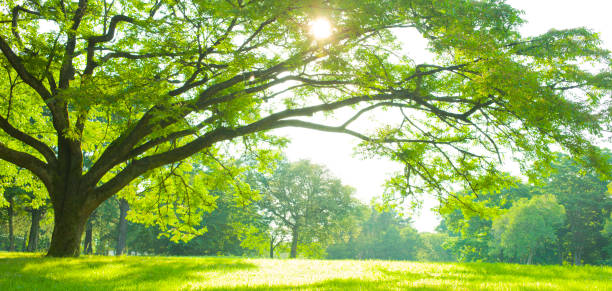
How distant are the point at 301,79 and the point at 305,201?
96.1 feet

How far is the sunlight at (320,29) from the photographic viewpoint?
8.49 metres

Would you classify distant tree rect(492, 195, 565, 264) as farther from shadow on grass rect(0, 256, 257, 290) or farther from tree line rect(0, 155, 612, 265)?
shadow on grass rect(0, 256, 257, 290)

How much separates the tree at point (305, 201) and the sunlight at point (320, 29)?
31.3 meters

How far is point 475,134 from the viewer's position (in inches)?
491

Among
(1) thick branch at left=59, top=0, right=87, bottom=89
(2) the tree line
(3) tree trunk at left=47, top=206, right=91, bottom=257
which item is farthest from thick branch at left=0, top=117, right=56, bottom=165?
(2) the tree line

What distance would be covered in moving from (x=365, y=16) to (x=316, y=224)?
108ft

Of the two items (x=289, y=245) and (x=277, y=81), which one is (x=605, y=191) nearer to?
(x=289, y=245)

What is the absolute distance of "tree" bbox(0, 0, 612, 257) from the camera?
8.47 meters

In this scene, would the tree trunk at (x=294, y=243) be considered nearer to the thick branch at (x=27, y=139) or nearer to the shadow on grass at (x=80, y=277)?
the thick branch at (x=27, y=139)

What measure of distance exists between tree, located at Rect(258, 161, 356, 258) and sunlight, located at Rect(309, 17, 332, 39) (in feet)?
103

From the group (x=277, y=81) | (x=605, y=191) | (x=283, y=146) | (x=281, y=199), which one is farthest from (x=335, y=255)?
(x=277, y=81)

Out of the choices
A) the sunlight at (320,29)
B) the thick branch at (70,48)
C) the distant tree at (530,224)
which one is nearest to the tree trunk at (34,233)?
the thick branch at (70,48)

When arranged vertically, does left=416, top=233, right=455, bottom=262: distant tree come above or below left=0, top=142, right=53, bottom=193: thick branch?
below

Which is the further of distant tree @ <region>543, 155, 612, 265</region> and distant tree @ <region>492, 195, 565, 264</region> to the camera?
distant tree @ <region>543, 155, 612, 265</region>
